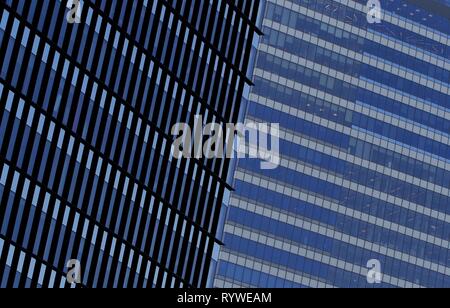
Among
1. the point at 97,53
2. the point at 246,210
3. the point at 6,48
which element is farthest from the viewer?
the point at 246,210

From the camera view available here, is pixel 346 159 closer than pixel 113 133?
No

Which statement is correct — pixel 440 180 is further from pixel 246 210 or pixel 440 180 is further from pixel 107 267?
pixel 107 267

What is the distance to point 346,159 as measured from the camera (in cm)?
15862

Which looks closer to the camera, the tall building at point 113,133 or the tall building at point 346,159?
the tall building at point 113,133

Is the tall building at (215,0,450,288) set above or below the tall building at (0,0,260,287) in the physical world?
above

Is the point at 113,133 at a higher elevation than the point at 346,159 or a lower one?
lower

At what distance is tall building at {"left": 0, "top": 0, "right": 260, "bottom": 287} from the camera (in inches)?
2606

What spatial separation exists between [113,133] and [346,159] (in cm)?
8800

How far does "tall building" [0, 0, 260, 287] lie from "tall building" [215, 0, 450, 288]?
6605 centimetres

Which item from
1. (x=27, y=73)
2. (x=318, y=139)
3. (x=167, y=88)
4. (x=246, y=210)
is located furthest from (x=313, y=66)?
(x=27, y=73)

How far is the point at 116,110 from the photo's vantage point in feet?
243

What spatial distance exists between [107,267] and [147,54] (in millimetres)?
13645

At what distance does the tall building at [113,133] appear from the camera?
66.2 m

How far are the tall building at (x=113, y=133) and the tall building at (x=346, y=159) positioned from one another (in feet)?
217
